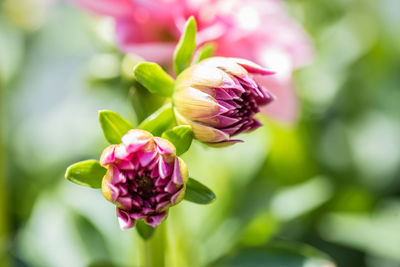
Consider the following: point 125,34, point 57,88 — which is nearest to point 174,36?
point 125,34

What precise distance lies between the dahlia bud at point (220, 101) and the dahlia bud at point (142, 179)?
0.05 metres

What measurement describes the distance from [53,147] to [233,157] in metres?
0.36

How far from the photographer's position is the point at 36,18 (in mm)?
1519

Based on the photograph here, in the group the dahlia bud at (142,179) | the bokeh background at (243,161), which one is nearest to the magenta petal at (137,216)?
the dahlia bud at (142,179)

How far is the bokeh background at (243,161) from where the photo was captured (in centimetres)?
94

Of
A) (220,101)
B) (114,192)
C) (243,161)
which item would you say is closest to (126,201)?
(114,192)

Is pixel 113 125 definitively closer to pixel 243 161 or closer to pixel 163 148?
pixel 163 148

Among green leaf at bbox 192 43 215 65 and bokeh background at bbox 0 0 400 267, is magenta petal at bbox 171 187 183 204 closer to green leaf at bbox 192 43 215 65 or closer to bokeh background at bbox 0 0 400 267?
green leaf at bbox 192 43 215 65

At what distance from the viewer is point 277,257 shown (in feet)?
2.70

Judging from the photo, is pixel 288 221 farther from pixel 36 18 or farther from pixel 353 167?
pixel 36 18

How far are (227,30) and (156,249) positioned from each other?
0.97 feet

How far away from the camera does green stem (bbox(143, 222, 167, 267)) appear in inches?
27.7

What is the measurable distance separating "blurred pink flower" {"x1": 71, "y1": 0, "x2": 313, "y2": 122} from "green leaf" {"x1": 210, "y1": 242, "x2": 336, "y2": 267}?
0.17 m

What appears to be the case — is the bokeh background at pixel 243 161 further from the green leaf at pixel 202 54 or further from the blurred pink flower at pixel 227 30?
the green leaf at pixel 202 54
